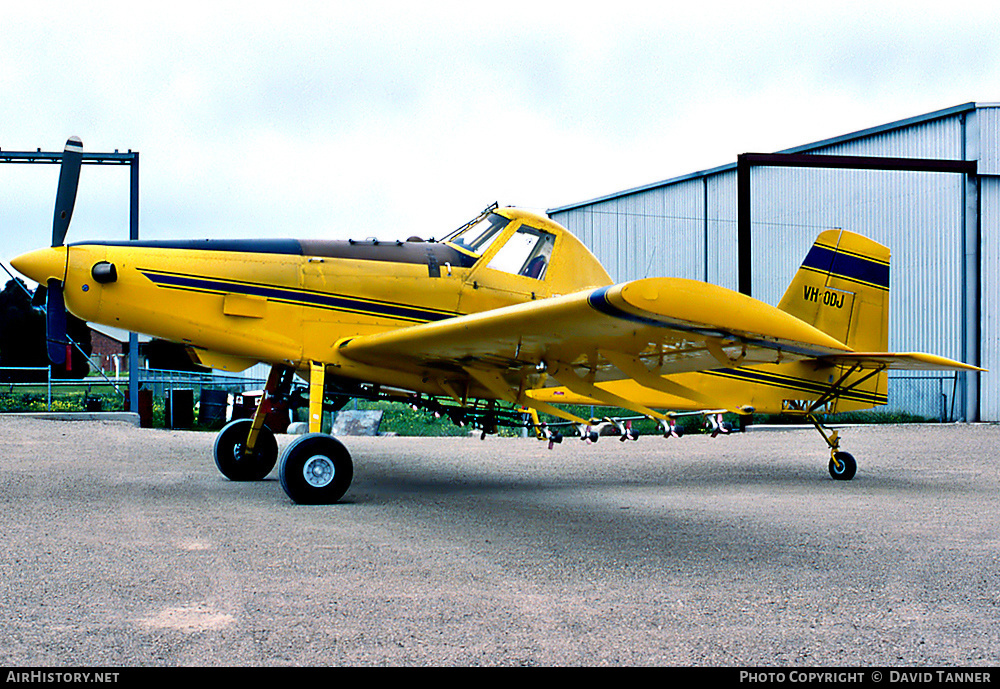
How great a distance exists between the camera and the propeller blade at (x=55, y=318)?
23.2ft

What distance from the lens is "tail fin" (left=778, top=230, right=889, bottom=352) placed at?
417 inches

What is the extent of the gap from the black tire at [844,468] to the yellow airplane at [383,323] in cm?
127

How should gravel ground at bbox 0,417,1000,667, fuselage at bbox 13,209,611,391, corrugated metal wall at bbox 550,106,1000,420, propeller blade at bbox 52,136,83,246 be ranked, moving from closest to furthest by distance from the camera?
→ 1. gravel ground at bbox 0,417,1000,667
2. fuselage at bbox 13,209,611,391
3. propeller blade at bbox 52,136,83,246
4. corrugated metal wall at bbox 550,106,1000,420

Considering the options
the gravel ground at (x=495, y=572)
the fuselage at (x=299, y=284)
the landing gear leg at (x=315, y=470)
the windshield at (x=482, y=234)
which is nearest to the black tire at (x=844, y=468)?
the gravel ground at (x=495, y=572)

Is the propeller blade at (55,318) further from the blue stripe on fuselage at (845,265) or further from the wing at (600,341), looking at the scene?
the blue stripe on fuselage at (845,265)

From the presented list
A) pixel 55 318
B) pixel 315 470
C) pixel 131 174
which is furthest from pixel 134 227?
pixel 315 470

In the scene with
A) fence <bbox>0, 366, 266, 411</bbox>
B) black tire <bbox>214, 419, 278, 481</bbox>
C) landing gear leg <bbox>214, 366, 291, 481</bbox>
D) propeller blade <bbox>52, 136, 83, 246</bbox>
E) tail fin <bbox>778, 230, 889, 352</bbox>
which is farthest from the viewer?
fence <bbox>0, 366, 266, 411</bbox>

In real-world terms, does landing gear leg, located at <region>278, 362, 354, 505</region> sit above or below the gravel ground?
above

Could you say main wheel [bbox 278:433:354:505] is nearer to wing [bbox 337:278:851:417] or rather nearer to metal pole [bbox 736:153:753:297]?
wing [bbox 337:278:851:417]

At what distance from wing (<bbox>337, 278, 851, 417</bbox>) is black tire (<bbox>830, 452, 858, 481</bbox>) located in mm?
3086

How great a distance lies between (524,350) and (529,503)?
4.80 ft

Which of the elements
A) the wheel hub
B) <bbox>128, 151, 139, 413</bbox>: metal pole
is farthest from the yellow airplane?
<bbox>128, 151, 139, 413</bbox>: metal pole

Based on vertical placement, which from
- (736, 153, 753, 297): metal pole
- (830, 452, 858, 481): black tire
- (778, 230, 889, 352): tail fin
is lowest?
(830, 452, 858, 481): black tire
